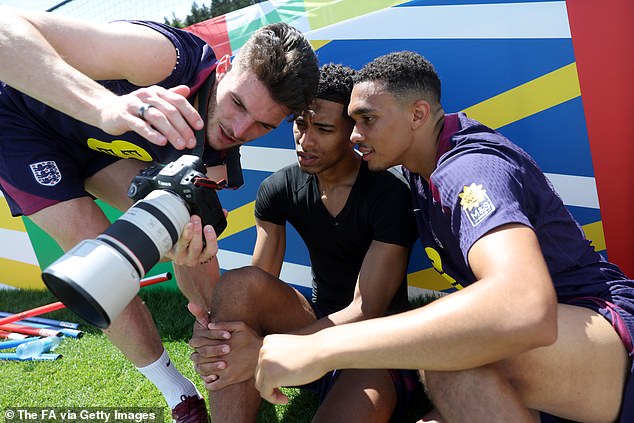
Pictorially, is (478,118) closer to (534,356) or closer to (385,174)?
(385,174)

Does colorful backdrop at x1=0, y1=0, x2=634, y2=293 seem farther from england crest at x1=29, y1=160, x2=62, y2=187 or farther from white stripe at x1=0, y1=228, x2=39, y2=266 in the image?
white stripe at x1=0, y1=228, x2=39, y2=266

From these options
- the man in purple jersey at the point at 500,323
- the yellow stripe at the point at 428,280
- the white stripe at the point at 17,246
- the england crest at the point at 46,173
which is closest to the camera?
the man in purple jersey at the point at 500,323

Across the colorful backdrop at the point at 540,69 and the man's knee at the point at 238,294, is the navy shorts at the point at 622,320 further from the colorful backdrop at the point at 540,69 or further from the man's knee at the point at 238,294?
the man's knee at the point at 238,294

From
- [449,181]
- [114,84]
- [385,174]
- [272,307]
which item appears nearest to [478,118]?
[385,174]

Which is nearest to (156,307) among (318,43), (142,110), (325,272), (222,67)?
(325,272)

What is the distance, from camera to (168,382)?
219cm

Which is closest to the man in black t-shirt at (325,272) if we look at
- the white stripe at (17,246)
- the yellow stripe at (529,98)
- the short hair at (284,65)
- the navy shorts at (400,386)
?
the navy shorts at (400,386)

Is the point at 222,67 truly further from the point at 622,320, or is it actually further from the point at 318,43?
the point at 622,320

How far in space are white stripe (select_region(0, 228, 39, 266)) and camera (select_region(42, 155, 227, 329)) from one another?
2.66 meters

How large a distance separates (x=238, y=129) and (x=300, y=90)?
0.27 meters

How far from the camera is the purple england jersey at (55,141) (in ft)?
6.95

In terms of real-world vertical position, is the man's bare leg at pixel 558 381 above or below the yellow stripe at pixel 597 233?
above

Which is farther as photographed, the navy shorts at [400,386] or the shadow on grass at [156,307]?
the shadow on grass at [156,307]

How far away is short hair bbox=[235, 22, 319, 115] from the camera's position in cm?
205
